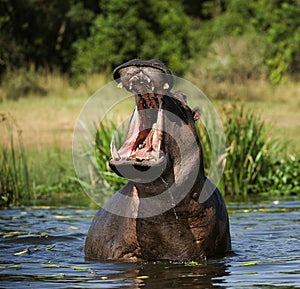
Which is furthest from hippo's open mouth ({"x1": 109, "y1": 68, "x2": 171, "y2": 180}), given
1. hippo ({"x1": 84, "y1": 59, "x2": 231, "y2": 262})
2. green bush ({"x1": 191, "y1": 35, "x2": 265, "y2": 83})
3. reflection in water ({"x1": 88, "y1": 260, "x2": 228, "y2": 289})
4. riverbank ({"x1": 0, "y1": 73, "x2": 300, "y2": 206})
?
green bush ({"x1": 191, "y1": 35, "x2": 265, "y2": 83})

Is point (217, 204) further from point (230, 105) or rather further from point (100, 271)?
point (230, 105)

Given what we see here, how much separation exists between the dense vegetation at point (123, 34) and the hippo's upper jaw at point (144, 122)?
1730cm

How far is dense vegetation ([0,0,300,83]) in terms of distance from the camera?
24125 millimetres

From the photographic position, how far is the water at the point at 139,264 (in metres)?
5.18

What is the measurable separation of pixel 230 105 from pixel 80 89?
1183cm

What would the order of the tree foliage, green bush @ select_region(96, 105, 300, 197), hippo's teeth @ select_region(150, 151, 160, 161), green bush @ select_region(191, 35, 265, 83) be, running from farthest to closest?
the tree foliage < green bush @ select_region(191, 35, 265, 83) < green bush @ select_region(96, 105, 300, 197) < hippo's teeth @ select_region(150, 151, 160, 161)

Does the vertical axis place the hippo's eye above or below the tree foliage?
below

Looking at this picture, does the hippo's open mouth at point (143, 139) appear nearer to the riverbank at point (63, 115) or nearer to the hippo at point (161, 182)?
the hippo at point (161, 182)

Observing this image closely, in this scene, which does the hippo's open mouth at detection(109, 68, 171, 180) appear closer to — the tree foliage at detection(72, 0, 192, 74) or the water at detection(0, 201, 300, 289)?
the water at detection(0, 201, 300, 289)

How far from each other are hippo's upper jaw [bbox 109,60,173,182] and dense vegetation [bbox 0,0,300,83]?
17.3m

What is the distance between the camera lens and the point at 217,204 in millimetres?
5371

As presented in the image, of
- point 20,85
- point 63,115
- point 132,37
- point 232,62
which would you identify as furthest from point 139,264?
point 132,37

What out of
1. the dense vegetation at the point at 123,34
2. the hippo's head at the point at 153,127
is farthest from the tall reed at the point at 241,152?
the dense vegetation at the point at 123,34

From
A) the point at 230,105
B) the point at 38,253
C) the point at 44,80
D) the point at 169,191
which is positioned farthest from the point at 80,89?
the point at 169,191
